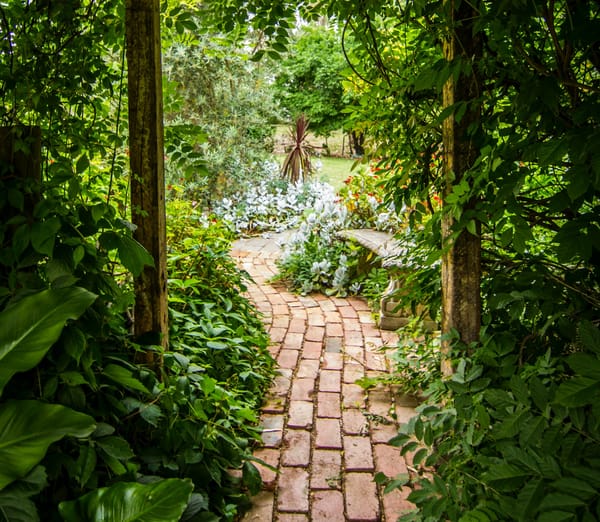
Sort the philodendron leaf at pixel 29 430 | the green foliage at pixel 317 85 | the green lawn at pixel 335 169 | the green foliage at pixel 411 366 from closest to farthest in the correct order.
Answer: the philodendron leaf at pixel 29 430 < the green foliage at pixel 411 366 < the green lawn at pixel 335 169 < the green foliage at pixel 317 85

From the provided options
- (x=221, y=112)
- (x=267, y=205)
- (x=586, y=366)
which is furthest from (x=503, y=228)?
(x=221, y=112)

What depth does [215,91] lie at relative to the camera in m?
8.30

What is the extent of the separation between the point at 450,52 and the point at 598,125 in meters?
0.84

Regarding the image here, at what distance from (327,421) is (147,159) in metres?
1.71

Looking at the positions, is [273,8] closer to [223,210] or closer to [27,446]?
[27,446]

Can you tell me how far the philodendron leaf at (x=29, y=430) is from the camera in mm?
1200

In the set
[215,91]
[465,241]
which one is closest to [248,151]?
[215,91]

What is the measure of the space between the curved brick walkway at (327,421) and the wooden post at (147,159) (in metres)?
0.85

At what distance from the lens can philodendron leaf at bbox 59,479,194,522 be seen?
1.30 m

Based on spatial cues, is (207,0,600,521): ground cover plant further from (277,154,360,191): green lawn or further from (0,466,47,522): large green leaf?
(277,154,360,191): green lawn

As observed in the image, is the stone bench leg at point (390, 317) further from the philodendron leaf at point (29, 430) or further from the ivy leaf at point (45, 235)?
the philodendron leaf at point (29, 430)

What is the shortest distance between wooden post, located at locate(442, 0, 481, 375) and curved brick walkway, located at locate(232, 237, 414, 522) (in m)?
0.68

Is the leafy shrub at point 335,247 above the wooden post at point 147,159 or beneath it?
beneath

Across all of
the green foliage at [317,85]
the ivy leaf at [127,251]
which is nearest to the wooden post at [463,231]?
the ivy leaf at [127,251]
